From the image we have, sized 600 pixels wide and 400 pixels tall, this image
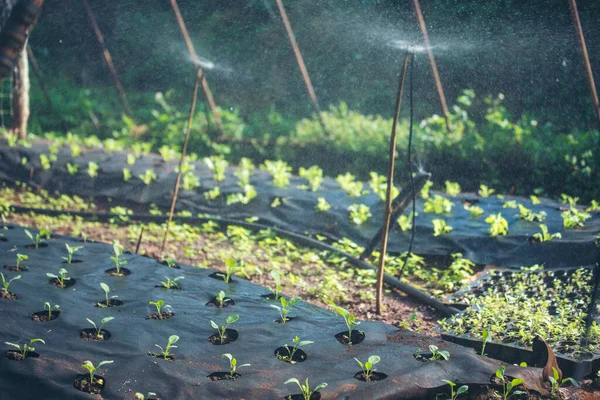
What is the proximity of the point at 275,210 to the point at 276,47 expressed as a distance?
6.78 m

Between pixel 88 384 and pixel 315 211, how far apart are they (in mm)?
3711

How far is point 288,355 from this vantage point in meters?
2.95

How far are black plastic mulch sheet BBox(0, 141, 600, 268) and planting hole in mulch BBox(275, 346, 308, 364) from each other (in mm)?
2503

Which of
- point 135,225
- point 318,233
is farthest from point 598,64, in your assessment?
point 135,225

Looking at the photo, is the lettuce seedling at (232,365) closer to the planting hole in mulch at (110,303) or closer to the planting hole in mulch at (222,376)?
the planting hole in mulch at (222,376)

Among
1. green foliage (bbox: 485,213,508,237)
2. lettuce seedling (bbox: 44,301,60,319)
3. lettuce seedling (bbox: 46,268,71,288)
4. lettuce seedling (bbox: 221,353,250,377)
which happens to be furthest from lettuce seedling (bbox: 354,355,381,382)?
green foliage (bbox: 485,213,508,237)

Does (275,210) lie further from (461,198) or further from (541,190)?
(541,190)

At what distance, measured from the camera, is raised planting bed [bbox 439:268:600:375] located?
10.4 ft

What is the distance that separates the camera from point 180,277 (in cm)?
387

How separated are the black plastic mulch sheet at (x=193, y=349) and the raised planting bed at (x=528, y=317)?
0.46 m

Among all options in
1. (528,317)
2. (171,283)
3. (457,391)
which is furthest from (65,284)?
(528,317)

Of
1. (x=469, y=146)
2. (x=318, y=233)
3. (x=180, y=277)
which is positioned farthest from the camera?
(x=469, y=146)

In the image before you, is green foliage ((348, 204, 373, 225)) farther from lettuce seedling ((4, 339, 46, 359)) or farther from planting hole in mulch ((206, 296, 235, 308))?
lettuce seedling ((4, 339, 46, 359))

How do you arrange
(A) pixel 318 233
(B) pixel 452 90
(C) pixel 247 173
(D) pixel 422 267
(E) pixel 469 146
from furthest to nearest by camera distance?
(B) pixel 452 90
(E) pixel 469 146
(C) pixel 247 173
(A) pixel 318 233
(D) pixel 422 267
